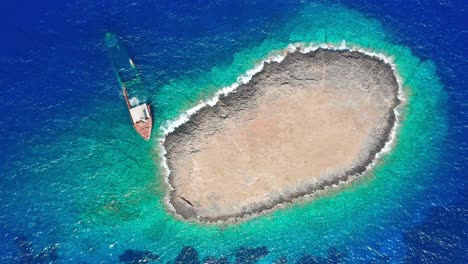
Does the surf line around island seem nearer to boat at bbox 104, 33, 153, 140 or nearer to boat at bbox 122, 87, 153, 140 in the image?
boat at bbox 122, 87, 153, 140

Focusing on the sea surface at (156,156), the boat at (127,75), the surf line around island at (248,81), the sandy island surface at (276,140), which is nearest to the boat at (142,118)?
the boat at (127,75)

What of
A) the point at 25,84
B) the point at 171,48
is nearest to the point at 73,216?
the point at 25,84

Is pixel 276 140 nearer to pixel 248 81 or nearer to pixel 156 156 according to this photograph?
pixel 248 81

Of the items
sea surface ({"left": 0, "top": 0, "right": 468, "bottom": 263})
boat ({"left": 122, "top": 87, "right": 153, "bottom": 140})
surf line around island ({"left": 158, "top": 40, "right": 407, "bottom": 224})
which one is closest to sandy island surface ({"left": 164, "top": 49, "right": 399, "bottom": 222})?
surf line around island ({"left": 158, "top": 40, "right": 407, "bottom": 224})

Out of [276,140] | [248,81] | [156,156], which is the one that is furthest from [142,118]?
[276,140]

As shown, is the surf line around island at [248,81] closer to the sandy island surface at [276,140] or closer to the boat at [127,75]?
the sandy island surface at [276,140]

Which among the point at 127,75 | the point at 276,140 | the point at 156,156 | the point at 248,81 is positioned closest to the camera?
the point at 276,140
